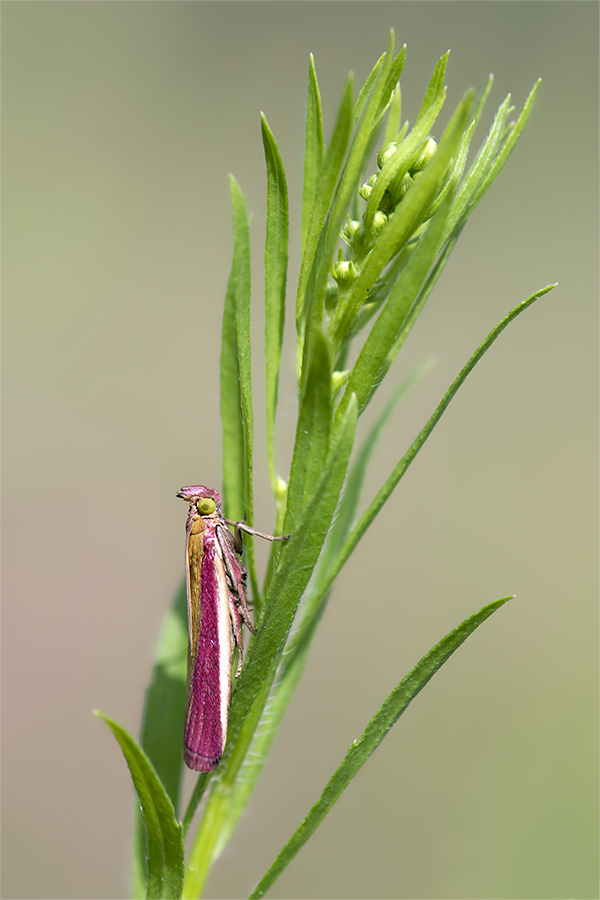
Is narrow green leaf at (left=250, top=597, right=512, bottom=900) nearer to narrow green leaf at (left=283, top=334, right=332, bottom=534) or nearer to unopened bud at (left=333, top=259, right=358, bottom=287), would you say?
narrow green leaf at (left=283, top=334, right=332, bottom=534)

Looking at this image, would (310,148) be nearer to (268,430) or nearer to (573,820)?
(268,430)

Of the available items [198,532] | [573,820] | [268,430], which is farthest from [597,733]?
[268,430]

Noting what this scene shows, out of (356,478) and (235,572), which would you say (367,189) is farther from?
(235,572)

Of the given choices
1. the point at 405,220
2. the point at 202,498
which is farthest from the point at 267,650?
the point at 202,498

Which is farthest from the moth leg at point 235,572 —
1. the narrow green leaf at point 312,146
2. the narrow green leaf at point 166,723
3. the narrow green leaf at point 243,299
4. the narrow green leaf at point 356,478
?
the narrow green leaf at point 312,146

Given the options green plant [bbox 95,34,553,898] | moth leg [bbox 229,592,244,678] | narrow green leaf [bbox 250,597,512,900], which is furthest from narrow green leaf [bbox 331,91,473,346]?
moth leg [bbox 229,592,244,678]

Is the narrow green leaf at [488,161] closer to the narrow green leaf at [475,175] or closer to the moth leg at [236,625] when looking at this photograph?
the narrow green leaf at [475,175]
